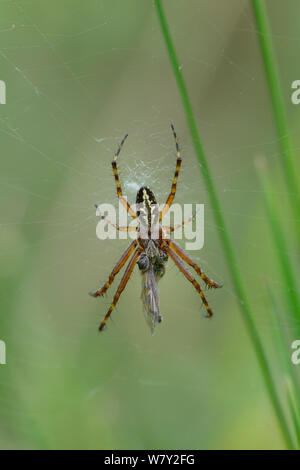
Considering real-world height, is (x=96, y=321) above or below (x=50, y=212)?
below

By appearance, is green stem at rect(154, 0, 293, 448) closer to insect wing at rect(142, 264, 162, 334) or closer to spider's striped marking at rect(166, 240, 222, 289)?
insect wing at rect(142, 264, 162, 334)

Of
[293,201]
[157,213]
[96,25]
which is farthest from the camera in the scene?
[96,25]

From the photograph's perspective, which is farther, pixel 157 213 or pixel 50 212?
pixel 50 212

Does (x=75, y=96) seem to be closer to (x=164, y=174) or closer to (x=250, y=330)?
(x=164, y=174)

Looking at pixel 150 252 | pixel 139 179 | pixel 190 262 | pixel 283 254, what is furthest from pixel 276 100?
pixel 139 179

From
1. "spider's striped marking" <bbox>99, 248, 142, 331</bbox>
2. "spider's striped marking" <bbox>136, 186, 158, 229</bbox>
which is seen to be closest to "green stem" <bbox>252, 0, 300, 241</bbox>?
Result: "spider's striped marking" <bbox>136, 186, 158, 229</bbox>
